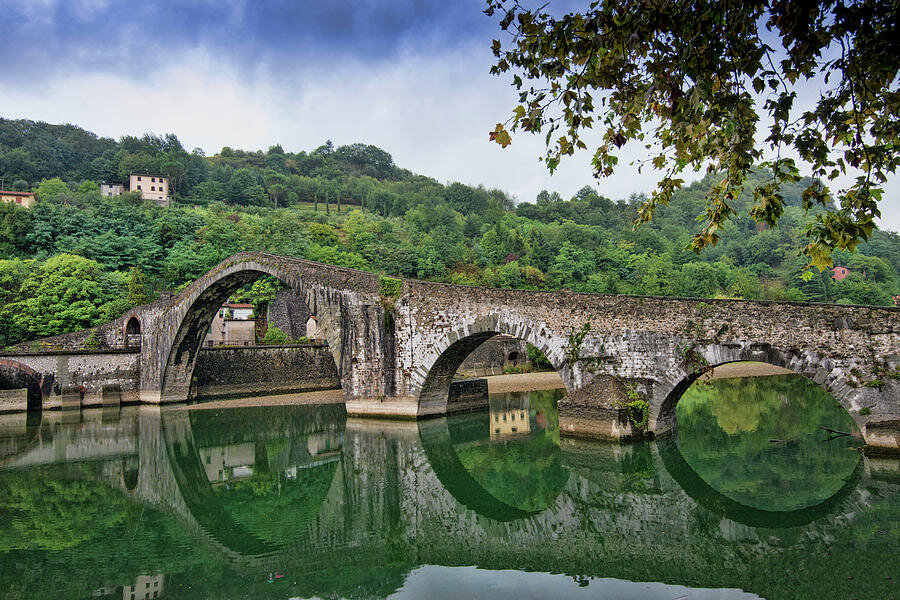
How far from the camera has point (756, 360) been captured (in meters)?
11.3

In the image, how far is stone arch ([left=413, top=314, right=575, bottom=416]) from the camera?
14.0m

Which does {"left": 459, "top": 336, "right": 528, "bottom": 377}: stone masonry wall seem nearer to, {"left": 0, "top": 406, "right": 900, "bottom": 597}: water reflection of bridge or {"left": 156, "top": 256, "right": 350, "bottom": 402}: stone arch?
{"left": 156, "top": 256, "right": 350, "bottom": 402}: stone arch

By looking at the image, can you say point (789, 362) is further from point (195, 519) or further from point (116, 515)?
point (116, 515)

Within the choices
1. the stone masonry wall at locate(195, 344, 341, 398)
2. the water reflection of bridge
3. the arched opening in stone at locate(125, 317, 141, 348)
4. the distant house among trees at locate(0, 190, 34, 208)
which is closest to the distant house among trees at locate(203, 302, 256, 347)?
the arched opening in stone at locate(125, 317, 141, 348)

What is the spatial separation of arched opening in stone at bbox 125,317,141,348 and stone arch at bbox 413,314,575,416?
17.1 m

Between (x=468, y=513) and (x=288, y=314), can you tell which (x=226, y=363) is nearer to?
(x=288, y=314)

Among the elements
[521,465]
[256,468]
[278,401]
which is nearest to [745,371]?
[278,401]

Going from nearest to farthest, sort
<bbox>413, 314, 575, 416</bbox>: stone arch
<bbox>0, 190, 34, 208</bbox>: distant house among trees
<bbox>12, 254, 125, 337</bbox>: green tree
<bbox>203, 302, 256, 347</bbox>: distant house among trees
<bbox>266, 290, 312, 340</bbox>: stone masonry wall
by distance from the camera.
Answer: <bbox>413, 314, 575, 416</bbox>: stone arch < <bbox>12, 254, 125, 337</bbox>: green tree < <bbox>203, 302, 256, 347</bbox>: distant house among trees < <bbox>266, 290, 312, 340</bbox>: stone masonry wall < <bbox>0, 190, 34, 208</bbox>: distant house among trees

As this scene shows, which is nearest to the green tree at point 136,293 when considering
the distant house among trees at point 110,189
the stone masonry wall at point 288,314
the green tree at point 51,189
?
the stone masonry wall at point 288,314

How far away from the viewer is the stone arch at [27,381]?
74.2 ft

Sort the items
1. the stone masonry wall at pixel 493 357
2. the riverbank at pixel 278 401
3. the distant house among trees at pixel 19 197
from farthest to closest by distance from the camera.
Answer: the distant house among trees at pixel 19 197 < the stone masonry wall at pixel 493 357 < the riverbank at pixel 278 401

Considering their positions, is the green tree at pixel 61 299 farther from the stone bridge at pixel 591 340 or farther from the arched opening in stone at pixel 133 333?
the stone bridge at pixel 591 340

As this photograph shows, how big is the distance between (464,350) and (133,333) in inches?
750

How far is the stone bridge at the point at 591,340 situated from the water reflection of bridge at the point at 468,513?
1.08 meters
